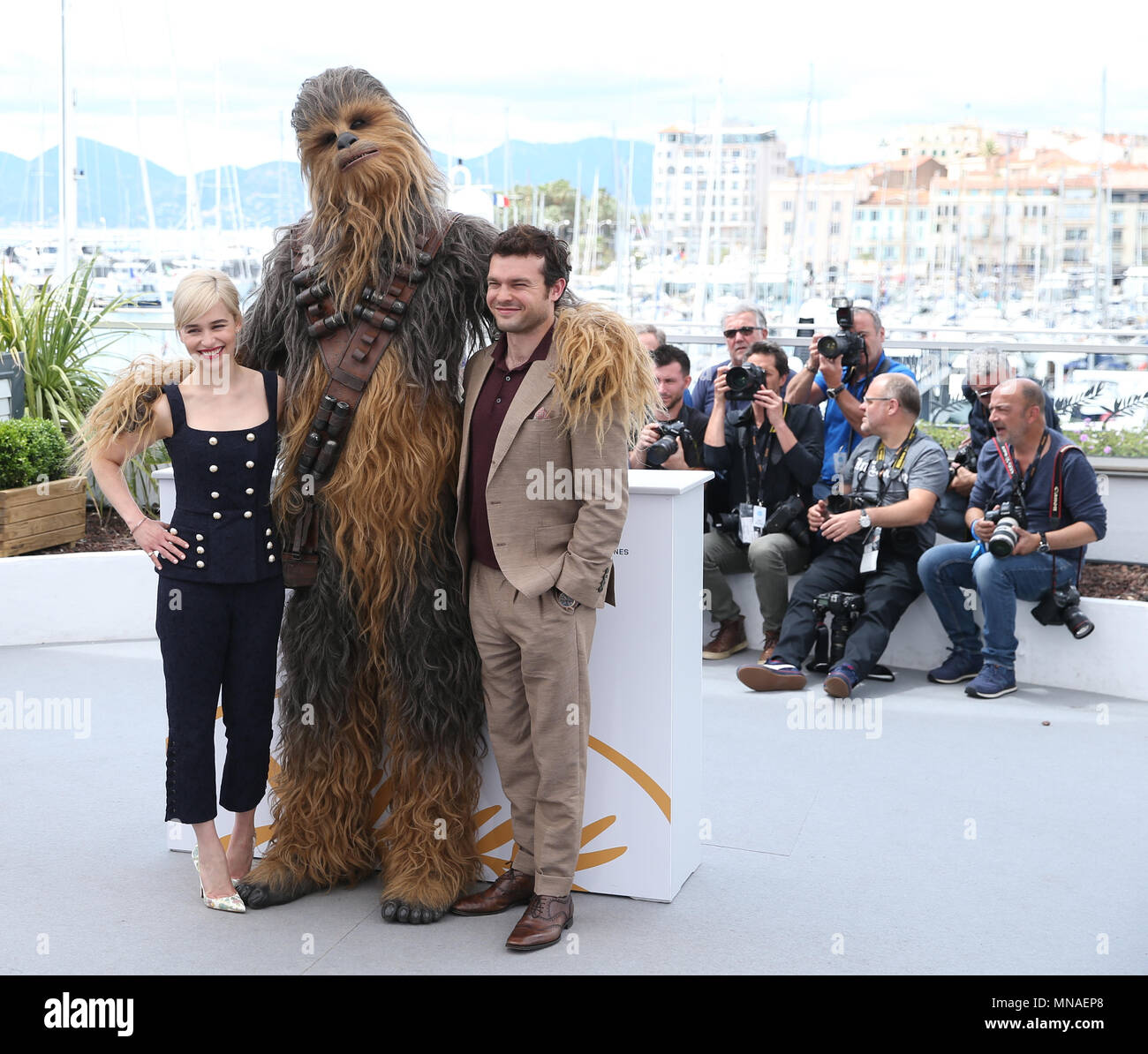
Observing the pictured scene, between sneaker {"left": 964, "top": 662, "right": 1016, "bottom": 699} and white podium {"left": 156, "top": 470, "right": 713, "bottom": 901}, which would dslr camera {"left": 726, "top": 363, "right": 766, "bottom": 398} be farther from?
white podium {"left": 156, "top": 470, "right": 713, "bottom": 901}

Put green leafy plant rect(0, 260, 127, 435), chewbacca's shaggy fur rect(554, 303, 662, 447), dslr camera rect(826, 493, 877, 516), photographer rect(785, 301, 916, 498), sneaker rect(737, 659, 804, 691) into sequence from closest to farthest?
1. chewbacca's shaggy fur rect(554, 303, 662, 447)
2. sneaker rect(737, 659, 804, 691)
3. dslr camera rect(826, 493, 877, 516)
4. photographer rect(785, 301, 916, 498)
5. green leafy plant rect(0, 260, 127, 435)

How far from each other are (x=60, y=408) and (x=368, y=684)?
405 centimetres

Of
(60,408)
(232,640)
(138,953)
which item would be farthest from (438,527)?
(60,408)

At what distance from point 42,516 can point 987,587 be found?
417 centimetres

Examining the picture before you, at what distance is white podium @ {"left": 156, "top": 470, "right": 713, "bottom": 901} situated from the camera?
3158 mm

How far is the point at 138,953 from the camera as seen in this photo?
296 cm

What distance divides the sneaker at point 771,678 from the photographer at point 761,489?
0.31 meters

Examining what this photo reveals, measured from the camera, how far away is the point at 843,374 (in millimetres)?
5871

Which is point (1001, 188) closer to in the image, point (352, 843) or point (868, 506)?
point (868, 506)

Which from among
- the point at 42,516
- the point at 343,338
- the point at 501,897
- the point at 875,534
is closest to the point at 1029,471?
the point at 875,534

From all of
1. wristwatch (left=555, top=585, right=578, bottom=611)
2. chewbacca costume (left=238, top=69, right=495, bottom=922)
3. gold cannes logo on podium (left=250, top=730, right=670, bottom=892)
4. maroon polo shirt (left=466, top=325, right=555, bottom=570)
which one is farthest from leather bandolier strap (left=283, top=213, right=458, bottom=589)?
gold cannes logo on podium (left=250, top=730, right=670, bottom=892)

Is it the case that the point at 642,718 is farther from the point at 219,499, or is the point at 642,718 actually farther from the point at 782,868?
the point at 219,499

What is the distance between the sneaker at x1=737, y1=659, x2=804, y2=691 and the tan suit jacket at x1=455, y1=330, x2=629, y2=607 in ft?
7.72

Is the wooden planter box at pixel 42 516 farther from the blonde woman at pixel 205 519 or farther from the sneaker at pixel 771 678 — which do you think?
the sneaker at pixel 771 678
